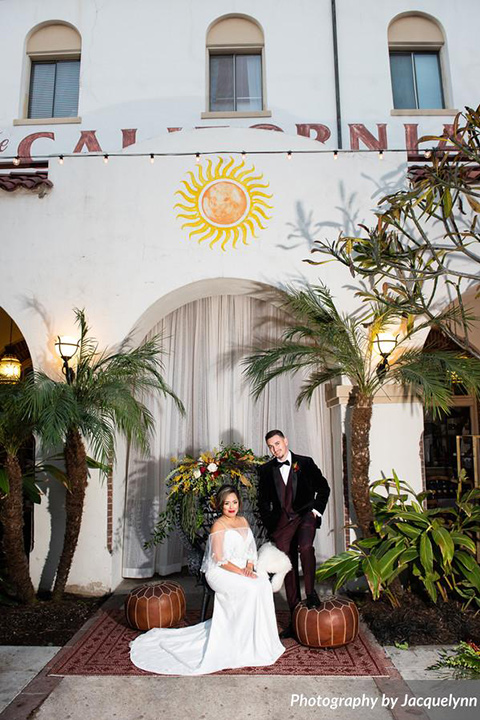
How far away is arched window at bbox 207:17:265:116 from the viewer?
9.99 meters

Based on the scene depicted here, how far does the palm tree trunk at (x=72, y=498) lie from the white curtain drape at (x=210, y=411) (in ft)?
4.38

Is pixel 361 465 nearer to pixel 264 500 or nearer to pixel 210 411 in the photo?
pixel 264 500

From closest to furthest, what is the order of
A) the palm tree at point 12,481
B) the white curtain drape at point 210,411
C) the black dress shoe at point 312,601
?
the black dress shoe at point 312,601 < the palm tree at point 12,481 < the white curtain drape at point 210,411

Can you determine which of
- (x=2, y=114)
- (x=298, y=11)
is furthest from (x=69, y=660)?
(x=298, y=11)

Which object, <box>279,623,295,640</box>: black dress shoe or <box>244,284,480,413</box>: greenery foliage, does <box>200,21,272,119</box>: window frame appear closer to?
<box>244,284,480,413</box>: greenery foliage

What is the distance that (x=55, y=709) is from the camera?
12.9 feet

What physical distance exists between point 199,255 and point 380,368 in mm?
2738

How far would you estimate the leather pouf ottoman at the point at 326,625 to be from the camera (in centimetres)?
476

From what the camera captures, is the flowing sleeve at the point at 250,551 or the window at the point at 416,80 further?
the window at the point at 416,80

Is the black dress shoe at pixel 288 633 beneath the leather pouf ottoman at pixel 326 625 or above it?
beneath

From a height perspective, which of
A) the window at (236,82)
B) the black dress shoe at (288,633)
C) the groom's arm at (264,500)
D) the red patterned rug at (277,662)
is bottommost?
the red patterned rug at (277,662)

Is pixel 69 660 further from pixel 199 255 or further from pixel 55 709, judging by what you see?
pixel 199 255

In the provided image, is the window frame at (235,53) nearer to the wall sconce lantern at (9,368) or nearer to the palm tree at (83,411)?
the palm tree at (83,411)

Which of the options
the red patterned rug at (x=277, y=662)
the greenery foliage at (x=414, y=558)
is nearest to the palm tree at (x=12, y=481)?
the red patterned rug at (x=277, y=662)
